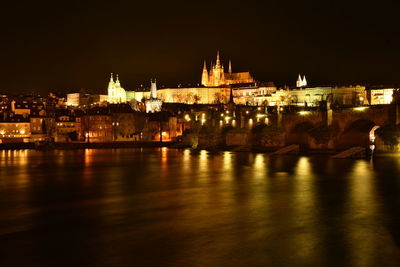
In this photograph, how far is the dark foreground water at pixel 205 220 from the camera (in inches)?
364

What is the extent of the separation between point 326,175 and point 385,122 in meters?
16.3

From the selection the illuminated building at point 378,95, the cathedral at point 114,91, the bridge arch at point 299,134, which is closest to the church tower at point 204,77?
the cathedral at point 114,91

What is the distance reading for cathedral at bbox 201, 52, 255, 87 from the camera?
133375 millimetres

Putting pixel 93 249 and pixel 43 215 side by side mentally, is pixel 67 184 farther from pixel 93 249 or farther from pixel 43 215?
pixel 93 249

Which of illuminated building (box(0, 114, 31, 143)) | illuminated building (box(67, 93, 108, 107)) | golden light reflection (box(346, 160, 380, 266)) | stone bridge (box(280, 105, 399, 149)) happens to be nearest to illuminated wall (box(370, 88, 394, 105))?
stone bridge (box(280, 105, 399, 149))

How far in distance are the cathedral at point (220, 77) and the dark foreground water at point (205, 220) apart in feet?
363

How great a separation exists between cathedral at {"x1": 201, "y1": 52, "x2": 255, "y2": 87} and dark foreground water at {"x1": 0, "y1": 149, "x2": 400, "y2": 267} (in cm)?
11065

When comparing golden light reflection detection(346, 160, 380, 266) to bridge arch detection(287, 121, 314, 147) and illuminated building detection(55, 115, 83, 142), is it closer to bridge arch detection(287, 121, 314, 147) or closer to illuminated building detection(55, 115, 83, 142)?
bridge arch detection(287, 121, 314, 147)

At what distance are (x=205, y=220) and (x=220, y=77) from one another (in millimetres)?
122509

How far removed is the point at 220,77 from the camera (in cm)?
13388

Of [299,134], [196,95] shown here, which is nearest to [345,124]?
[299,134]

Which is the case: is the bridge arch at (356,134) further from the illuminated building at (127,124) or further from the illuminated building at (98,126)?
the illuminated building at (98,126)

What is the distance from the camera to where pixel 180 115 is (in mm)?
74062

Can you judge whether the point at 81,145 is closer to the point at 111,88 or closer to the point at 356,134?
the point at 356,134
